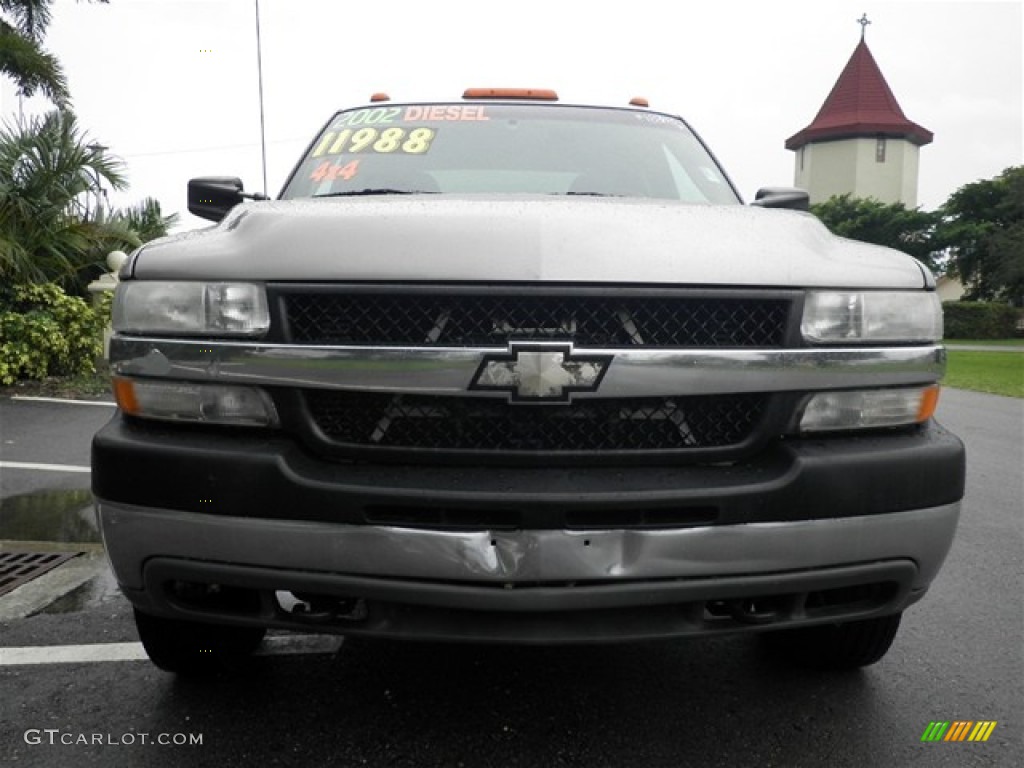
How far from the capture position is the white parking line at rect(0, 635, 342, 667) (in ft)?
8.39

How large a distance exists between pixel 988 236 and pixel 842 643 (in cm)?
5496

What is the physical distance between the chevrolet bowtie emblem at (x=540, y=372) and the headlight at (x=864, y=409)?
0.51 meters

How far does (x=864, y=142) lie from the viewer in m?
54.1

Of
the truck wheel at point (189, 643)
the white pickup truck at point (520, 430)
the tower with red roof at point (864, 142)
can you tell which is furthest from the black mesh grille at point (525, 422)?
the tower with red roof at point (864, 142)

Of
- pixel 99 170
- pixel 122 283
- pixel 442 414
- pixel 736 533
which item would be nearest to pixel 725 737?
pixel 736 533

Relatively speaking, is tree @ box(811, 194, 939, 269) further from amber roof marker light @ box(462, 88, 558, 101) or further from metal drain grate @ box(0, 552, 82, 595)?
metal drain grate @ box(0, 552, 82, 595)

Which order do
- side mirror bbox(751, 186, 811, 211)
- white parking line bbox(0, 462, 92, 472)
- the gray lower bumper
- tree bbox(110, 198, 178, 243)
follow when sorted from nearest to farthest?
the gray lower bumper → side mirror bbox(751, 186, 811, 211) → white parking line bbox(0, 462, 92, 472) → tree bbox(110, 198, 178, 243)

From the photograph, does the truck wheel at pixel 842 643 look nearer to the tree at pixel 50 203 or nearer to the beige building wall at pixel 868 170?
the tree at pixel 50 203

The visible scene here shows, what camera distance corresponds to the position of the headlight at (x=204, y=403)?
184 cm

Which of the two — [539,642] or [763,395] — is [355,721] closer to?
[539,642]

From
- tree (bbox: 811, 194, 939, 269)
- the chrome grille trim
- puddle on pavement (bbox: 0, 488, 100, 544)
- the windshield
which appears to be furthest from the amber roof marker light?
tree (bbox: 811, 194, 939, 269)

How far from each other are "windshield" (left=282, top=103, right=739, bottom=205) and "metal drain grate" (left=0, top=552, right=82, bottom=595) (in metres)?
1.83

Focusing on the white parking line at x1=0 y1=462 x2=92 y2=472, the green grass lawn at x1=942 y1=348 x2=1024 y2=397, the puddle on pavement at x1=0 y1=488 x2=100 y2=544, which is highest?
the puddle on pavement at x1=0 y1=488 x2=100 y2=544

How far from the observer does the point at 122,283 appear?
1.95 metres
